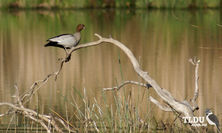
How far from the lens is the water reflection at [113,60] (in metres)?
6.94

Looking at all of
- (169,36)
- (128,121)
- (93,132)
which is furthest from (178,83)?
(169,36)

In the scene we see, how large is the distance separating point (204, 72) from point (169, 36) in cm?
661

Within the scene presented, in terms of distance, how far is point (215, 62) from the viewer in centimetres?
1059

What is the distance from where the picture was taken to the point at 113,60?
10828mm

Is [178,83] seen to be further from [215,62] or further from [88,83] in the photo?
[215,62]

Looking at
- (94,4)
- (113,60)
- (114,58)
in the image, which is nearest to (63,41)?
(113,60)

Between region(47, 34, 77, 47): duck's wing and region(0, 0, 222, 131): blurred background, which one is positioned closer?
region(47, 34, 77, 47): duck's wing

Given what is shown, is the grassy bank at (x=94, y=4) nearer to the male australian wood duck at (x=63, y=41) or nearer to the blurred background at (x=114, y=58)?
the blurred background at (x=114, y=58)

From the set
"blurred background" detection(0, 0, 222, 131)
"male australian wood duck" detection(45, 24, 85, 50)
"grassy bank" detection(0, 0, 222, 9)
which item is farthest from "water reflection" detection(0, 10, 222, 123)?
"grassy bank" detection(0, 0, 222, 9)

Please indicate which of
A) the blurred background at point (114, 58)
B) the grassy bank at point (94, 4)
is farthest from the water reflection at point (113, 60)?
the grassy bank at point (94, 4)

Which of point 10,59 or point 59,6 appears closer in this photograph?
point 10,59

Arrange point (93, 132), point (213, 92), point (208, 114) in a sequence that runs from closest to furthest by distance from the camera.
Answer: point (208, 114), point (93, 132), point (213, 92)

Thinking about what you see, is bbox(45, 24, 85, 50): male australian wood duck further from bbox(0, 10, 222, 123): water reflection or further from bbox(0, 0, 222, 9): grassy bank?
bbox(0, 0, 222, 9): grassy bank

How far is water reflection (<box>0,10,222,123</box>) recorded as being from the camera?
6938 mm
